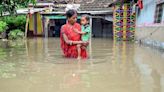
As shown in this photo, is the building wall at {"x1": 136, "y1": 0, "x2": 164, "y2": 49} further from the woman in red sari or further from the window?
the woman in red sari

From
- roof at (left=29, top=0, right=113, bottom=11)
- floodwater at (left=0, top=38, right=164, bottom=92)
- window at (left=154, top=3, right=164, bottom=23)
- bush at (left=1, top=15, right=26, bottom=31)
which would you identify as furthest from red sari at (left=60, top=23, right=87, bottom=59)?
roof at (left=29, top=0, right=113, bottom=11)

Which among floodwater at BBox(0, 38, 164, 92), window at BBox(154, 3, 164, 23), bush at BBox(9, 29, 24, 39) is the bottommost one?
floodwater at BBox(0, 38, 164, 92)

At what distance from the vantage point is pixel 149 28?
17.5 m

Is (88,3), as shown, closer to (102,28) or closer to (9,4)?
(102,28)

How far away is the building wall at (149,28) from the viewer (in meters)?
15.0

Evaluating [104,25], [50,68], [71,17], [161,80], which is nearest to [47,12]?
[104,25]

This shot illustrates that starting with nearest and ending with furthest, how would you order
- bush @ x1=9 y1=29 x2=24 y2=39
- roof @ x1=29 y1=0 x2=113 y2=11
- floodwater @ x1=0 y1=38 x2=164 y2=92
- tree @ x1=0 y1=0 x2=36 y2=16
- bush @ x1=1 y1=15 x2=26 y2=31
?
floodwater @ x1=0 y1=38 x2=164 y2=92 → tree @ x1=0 y1=0 x2=36 y2=16 → bush @ x1=9 y1=29 x2=24 y2=39 → bush @ x1=1 y1=15 x2=26 y2=31 → roof @ x1=29 y1=0 x2=113 y2=11

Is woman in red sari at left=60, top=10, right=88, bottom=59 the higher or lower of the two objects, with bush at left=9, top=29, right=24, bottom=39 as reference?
higher

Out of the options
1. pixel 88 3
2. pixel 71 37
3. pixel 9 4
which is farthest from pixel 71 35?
pixel 88 3

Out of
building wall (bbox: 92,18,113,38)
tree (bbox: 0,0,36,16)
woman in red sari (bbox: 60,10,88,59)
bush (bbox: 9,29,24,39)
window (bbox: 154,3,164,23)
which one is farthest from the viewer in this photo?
building wall (bbox: 92,18,113,38)

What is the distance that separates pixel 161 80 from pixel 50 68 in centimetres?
307

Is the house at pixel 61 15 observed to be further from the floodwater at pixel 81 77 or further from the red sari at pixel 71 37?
the floodwater at pixel 81 77

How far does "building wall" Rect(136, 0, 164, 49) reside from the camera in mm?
15005

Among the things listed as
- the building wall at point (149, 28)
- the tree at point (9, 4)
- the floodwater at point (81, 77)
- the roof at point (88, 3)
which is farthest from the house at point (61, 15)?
the floodwater at point (81, 77)
